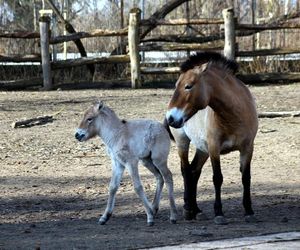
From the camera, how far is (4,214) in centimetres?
895

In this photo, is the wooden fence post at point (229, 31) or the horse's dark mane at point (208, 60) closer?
the horse's dark mane at point (208, 60)

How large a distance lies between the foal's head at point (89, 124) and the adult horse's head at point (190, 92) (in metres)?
0.95

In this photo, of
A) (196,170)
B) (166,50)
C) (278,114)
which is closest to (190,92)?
(196,170)

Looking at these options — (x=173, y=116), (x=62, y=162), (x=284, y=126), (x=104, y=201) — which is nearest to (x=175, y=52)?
(x=284, y=126)

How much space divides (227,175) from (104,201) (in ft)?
6.97

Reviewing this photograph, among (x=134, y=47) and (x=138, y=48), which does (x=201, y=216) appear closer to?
(x=134, y=47)

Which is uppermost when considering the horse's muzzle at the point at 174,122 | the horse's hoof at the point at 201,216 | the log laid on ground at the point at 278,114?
the horse's muzzle at the point at 174,122

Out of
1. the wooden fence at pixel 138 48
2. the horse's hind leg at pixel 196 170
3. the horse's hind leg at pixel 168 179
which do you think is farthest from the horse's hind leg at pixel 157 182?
the wooden fence at pixel 138 48

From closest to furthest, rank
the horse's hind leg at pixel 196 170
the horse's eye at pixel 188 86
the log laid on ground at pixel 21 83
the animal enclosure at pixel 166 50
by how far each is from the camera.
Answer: the horse's eye at pixel 188 86 → the horse's hind leg at pixel 196 170 → the animal enclosure at pixel 166 50 → the log laid on ground at pixel 21 83

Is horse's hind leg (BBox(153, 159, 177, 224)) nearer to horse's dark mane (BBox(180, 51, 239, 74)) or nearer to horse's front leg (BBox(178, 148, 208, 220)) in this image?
horse's front leg (BBox(178, 148, 208, 220))

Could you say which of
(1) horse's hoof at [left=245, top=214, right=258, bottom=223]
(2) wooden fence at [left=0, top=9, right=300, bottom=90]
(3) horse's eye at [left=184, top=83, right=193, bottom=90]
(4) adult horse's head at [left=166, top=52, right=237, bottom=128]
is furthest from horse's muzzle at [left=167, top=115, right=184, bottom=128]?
(2) wooden fence at [left=0, top=9, right=300, bottom=90]

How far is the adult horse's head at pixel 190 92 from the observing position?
7.58 meters

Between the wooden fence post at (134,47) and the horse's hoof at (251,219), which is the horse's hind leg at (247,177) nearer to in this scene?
the horse's hoof at (251,219)

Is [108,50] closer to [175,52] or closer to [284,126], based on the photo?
[175,52]
